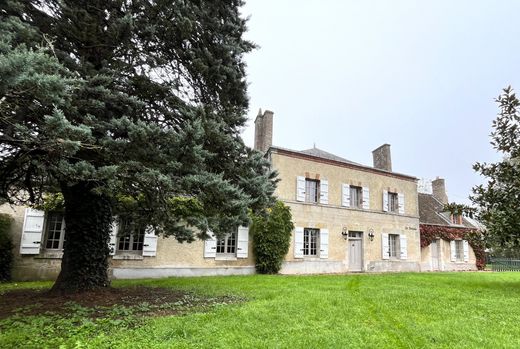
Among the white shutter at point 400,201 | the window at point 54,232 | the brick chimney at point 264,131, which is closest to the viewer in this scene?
the window at point 54,232

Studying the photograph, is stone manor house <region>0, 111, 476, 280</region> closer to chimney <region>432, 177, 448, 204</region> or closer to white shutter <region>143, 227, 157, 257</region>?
white shutter <region>143, 227, 157, 257</region>

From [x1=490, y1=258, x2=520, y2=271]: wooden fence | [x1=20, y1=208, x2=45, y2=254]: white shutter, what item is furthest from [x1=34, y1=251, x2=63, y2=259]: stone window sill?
[x1=490, y1=258, x2=520, y2=271]: wooden fence

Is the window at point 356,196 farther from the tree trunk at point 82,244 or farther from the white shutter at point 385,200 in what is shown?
the tree trunk at point 82,244

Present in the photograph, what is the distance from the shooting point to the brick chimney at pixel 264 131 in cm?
1391

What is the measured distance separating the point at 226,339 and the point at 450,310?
380 cm

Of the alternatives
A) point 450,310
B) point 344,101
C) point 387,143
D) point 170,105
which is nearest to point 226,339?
point 450,310

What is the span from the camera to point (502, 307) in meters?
5.23

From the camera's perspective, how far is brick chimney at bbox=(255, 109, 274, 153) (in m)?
13.9

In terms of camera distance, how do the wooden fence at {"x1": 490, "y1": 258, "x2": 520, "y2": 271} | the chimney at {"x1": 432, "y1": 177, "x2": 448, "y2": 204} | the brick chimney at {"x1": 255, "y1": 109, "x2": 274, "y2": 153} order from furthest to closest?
the chimney at {"x1": 432, "y1": 177, "x2": 448, "y2": 204}
the wooden fence at {"x1": 490, "y1": 258, "x2": 520, "y2": 271}
the brick chimney at {"x1": 255, "y1": 109, "x2": 274, "y2": 153}

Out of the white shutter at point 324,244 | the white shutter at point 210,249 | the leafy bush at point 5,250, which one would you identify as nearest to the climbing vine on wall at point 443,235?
the white shutter at point 324,244

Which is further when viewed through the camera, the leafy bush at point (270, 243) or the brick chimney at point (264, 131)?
the brick chimney at point (264, 131)

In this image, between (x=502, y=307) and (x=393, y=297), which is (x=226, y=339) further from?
(x=502, y=307)

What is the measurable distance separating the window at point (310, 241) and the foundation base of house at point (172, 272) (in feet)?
9.28

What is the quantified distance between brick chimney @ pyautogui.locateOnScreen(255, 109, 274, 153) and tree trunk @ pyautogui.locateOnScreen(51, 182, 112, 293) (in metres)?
8.63
